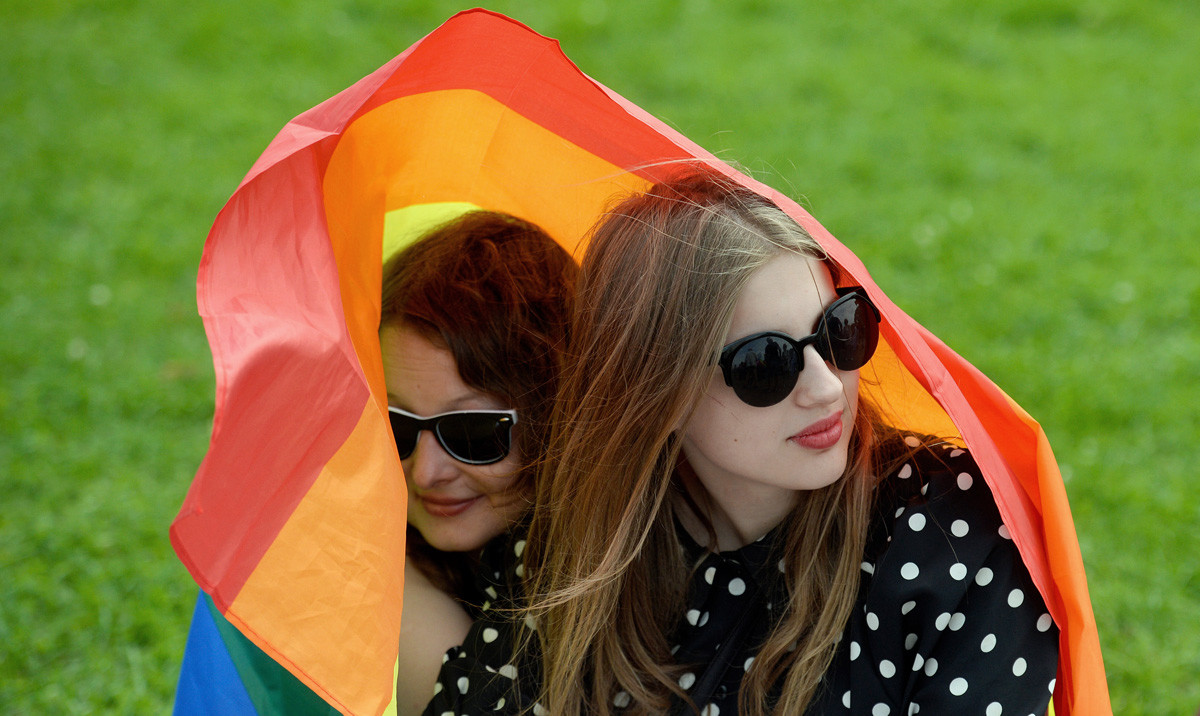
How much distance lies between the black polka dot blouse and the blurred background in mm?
678

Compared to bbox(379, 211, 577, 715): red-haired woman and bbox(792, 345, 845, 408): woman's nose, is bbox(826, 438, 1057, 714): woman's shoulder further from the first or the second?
bbox(379, 211, 577, 715): red-haired woman

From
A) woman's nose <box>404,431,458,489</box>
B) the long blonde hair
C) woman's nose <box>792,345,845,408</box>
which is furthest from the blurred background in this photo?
woman's nose <box>404,431,458,489</box>

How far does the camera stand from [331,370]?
5.51 ft

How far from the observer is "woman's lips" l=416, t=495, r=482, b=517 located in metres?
2.27

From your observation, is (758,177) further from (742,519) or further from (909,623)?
(909,623)

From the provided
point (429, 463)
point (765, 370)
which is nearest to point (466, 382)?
point (429, 463)

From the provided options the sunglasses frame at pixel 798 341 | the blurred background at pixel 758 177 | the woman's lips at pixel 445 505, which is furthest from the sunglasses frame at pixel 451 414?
the blurred background at pixel 758 177

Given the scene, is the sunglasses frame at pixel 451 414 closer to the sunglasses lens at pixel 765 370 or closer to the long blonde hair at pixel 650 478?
the long blonde hair at pixel 650 478

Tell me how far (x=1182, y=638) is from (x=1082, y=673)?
1624mm

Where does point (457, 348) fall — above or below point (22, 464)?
above

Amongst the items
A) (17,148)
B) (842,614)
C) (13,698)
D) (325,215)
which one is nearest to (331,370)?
(325,215)

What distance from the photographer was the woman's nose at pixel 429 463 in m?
2.20

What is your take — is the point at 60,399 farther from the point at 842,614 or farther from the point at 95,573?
the point at 842,614

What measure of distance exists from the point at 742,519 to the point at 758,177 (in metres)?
0.69
